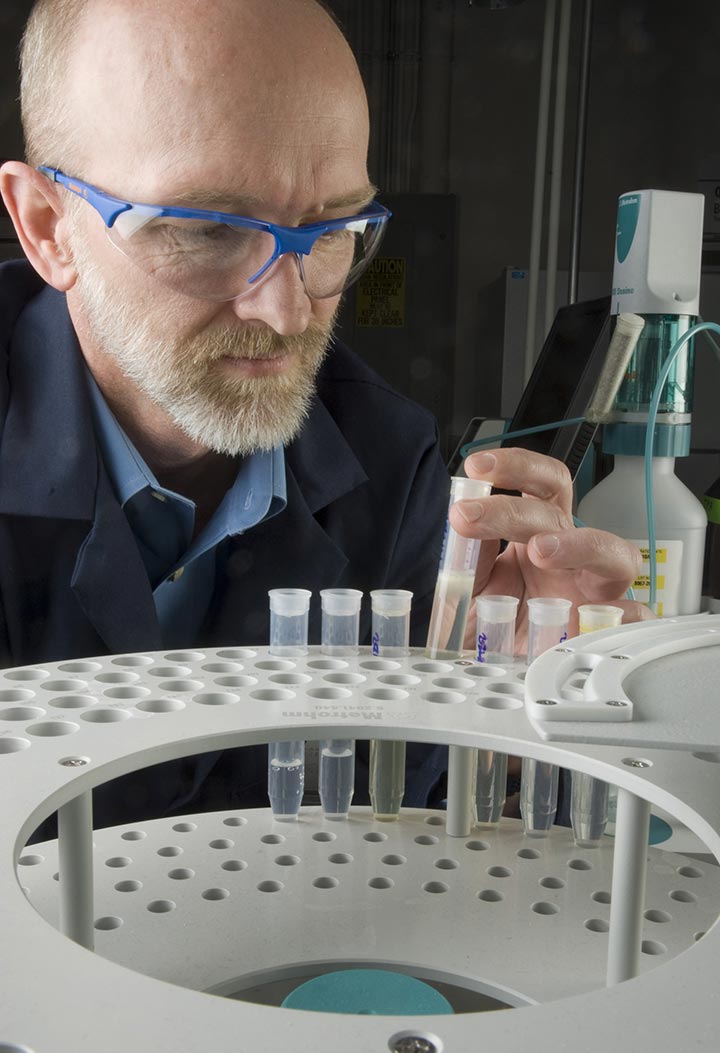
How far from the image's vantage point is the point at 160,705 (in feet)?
2.17

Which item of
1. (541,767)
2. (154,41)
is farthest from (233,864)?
(154,41)

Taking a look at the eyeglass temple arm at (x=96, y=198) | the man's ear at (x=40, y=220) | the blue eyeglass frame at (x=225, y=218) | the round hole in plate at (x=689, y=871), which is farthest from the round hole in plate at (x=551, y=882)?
the man's ear at (x=40, y=220)

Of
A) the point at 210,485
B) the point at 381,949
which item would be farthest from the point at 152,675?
the point at 210,485

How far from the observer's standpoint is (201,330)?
1.11m

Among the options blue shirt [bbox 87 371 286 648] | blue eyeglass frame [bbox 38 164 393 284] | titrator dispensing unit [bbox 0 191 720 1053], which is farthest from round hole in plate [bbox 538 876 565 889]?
blue eyeglass frame [bbox 38 164 393 284]

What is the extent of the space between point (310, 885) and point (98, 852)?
6.8 inches

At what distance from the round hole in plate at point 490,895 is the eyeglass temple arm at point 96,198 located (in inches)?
28.3

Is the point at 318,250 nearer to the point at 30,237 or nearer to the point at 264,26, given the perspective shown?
the point at 264,26

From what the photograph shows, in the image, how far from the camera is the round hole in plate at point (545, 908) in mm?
751

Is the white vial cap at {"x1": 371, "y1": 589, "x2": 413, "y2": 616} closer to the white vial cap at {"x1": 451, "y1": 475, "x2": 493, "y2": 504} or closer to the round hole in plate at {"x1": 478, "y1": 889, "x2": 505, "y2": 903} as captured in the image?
the white vial cap at {"x1": 451, "y1": 475, "x2": 493, "y2": 504}

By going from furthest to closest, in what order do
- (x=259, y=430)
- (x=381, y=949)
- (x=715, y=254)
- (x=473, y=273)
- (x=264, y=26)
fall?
(x=473, y=273), (x=715, y=254), (x=259, y=430), (x=264, y=26), (x=381, y=949)

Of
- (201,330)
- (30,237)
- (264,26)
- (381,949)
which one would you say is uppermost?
(264,26)

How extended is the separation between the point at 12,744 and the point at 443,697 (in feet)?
0.93

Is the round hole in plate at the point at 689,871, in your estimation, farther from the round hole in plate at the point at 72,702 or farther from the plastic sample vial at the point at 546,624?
the round hole in plate at the point at 72,702
